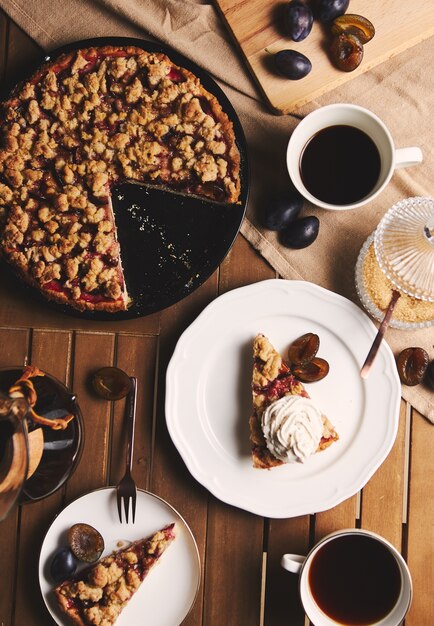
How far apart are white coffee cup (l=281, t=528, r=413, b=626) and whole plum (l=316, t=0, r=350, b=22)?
1289 millimetres

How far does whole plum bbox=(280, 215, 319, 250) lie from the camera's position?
1828mm

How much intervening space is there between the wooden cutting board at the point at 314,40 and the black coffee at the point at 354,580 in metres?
1.14

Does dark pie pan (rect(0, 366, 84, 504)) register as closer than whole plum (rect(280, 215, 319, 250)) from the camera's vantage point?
Yes

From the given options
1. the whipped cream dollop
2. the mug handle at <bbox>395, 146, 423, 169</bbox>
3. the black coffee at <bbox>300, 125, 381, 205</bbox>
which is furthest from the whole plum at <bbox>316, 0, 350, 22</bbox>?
the whipped cream dollop

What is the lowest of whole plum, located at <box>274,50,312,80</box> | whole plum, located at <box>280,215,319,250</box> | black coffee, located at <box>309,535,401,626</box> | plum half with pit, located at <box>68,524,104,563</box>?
black coffee, located at <box>309,535,401,626</box>

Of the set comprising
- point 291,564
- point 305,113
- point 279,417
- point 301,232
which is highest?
point 305,113

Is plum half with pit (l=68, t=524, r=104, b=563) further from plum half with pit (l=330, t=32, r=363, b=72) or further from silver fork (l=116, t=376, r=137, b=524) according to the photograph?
plum half with pit (l=330, t=32, r=363, b=72)

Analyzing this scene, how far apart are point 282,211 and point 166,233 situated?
31cm

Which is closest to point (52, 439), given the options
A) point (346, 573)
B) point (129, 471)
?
point (129, 471)

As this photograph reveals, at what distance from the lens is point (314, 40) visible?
1847mm

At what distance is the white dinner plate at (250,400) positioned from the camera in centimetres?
183

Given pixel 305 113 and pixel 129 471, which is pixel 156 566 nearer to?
pixel 129 471

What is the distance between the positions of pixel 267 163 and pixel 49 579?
1238mm

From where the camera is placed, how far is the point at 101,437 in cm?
192
